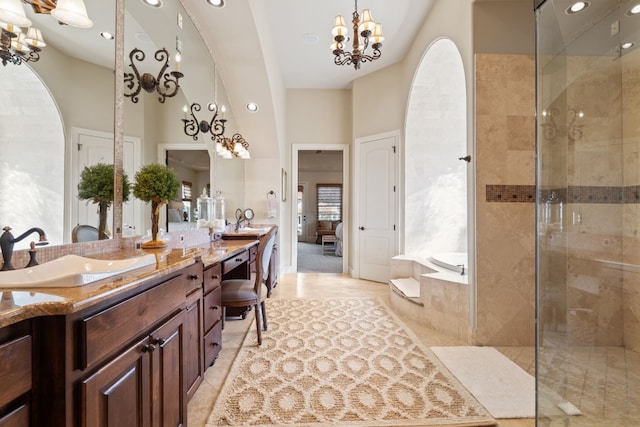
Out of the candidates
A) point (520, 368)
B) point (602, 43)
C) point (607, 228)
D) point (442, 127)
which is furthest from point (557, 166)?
point (442, 127)

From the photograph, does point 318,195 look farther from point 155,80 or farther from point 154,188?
point 154,188

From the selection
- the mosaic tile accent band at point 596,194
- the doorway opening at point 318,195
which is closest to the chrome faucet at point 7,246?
the mosaic tile accent band at point 596,194

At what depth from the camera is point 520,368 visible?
81.7 inches

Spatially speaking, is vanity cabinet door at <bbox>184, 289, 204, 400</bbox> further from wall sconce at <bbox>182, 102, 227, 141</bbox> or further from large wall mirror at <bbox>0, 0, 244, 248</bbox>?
wall sconce at <bbox>182, 102, 227, 141</bbox>

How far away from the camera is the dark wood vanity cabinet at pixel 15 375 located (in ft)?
1.93

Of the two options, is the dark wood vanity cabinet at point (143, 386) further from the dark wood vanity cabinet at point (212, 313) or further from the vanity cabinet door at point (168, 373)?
the dark wood vanity cabinet at point (212, 313)

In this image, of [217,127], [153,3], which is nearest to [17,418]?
[153,3]

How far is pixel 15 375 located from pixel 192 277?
891 mm

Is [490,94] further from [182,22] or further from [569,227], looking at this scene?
[182,22]

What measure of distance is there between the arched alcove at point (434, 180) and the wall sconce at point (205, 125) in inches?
103

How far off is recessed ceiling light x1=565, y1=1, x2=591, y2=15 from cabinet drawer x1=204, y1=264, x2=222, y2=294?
10.6ft

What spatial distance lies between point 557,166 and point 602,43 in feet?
3.75

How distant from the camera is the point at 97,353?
0.78m

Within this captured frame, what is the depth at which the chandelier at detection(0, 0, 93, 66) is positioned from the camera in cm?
106
